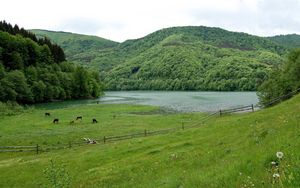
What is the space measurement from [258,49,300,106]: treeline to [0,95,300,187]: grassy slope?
41357 mm

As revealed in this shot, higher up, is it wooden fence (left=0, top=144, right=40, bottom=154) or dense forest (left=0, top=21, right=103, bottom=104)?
dense forest (left=0, top=21, right=103, bottom=104)

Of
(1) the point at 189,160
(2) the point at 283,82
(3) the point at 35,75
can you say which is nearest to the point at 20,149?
(1) the point at 189,160

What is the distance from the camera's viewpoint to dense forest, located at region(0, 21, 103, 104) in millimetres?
136250

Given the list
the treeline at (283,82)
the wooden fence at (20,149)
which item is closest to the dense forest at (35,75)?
the wooden fence at (20,149)

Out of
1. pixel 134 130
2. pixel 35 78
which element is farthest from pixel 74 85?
pixel 134 130

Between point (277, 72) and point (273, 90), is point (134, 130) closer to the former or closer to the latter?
point (273, 90)

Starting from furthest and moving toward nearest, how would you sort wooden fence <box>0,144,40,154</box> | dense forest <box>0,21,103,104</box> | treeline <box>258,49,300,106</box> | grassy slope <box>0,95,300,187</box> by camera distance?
dense forest <box>0,21,103,104</box> → treeline <box>258,49,300,106</box> → wooden fence <box>0,144,40,154</box> → grassy slope <box>0,95,300,187</box>

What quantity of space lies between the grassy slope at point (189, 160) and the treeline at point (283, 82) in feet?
136

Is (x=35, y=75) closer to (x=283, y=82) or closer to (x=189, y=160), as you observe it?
(x=283, y=82)

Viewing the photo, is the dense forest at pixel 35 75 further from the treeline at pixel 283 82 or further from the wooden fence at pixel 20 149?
the treeline at pixel 283 82

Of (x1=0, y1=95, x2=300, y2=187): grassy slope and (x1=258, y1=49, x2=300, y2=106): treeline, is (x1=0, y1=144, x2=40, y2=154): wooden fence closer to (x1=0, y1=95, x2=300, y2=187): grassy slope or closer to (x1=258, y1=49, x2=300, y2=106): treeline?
(x1=0, y1=95, x2=300, y2=187): grassy slope

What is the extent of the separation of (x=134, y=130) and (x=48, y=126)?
19.1m

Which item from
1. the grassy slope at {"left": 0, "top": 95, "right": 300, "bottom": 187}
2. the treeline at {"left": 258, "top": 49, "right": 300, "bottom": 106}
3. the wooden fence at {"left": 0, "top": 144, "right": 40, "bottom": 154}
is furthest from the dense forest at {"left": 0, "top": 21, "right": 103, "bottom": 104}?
the treeline at {"left": 258, "top": 49, "right": 300, "bottom": 106}

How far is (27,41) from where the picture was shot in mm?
173625
